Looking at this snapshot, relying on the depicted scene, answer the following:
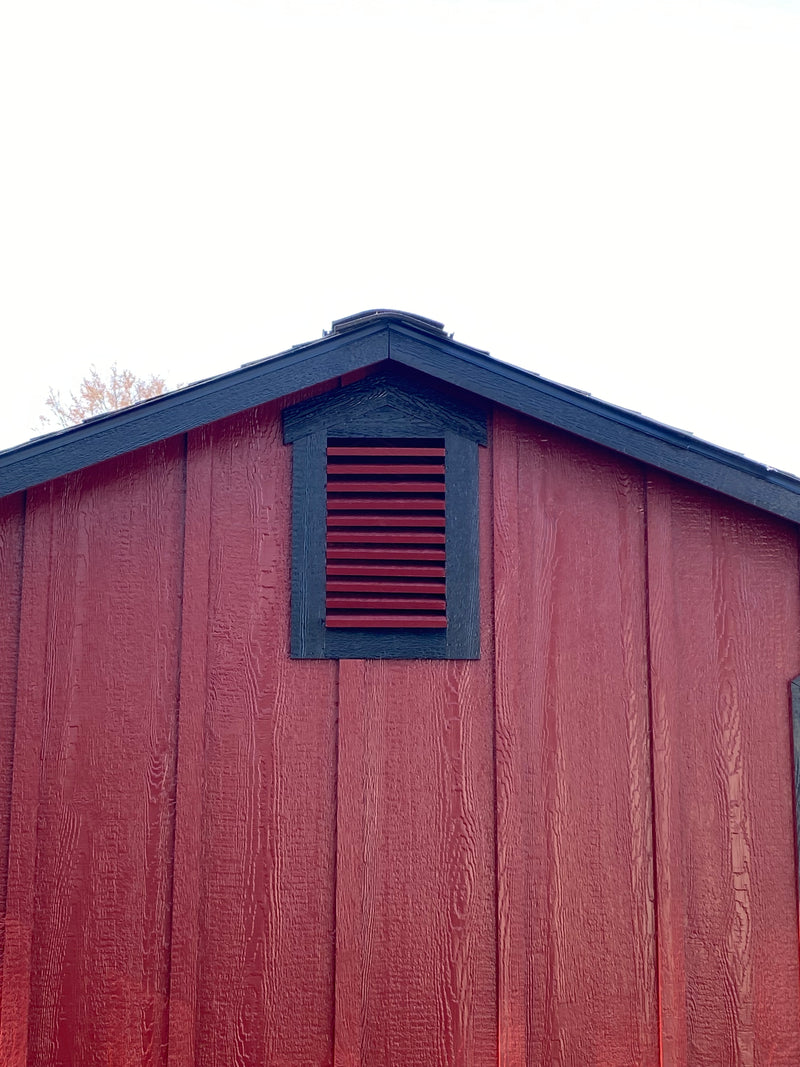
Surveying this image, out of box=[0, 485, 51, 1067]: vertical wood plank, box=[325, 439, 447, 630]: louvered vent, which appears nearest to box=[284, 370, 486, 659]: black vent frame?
box=[325, 439, 447, 630]: louvered vent

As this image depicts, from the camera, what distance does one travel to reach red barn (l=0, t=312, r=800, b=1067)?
3.71 metres

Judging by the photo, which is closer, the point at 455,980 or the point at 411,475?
the point at 455,980

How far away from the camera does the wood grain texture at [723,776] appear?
3.73m

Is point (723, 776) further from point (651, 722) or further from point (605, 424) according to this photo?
point (605, 424)

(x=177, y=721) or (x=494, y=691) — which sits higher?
(x=494, y=691)

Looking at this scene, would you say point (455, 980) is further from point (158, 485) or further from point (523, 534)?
point (158, 485)

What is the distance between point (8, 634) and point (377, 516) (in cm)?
160

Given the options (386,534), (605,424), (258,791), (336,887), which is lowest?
(336,887)

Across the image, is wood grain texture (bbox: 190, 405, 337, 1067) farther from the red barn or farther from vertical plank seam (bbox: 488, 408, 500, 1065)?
vertical plank seam (bbox: 488, 408, 500, 1065)

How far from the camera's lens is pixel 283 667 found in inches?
152

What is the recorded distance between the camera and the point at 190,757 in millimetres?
3781

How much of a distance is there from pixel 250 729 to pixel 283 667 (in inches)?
11.2

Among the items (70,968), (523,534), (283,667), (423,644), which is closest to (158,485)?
(283,667)

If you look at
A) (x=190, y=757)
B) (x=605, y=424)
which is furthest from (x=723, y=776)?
(x=190, y=757)
